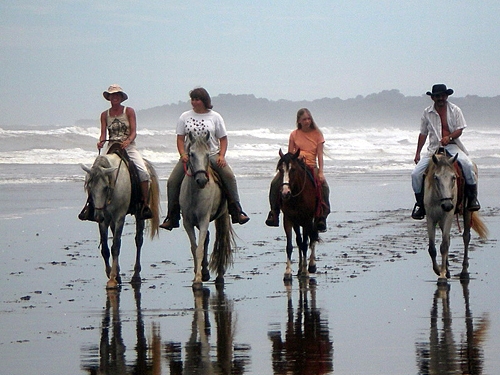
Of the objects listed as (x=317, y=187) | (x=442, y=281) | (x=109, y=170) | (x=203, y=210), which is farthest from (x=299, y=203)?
(x=109, y=170)

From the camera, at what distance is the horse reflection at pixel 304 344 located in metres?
6.44

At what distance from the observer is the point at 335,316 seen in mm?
8453

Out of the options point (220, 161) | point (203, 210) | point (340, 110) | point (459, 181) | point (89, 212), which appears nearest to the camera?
point (203, 210)

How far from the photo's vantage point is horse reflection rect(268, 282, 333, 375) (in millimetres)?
6439

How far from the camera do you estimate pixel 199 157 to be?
10438 millimetres

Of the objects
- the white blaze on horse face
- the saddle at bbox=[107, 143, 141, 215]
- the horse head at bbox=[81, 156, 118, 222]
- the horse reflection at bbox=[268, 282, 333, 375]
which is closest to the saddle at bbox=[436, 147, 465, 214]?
the white blaze on horse face

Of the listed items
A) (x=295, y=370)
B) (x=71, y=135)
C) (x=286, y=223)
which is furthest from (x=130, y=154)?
(x=71, y=135)

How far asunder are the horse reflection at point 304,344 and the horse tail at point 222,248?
6.66 ft

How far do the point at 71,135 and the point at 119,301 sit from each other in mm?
46249

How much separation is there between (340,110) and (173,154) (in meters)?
111

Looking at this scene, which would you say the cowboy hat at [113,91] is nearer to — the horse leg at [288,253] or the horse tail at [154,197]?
the horse tail at [154,197]

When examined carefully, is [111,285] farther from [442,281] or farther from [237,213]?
[442,281]

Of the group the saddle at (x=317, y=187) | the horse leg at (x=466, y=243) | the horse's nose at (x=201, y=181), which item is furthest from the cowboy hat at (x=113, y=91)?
the horse leg at (x=466, y=243)

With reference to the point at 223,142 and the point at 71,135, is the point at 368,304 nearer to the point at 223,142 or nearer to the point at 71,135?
the point at 223,142
